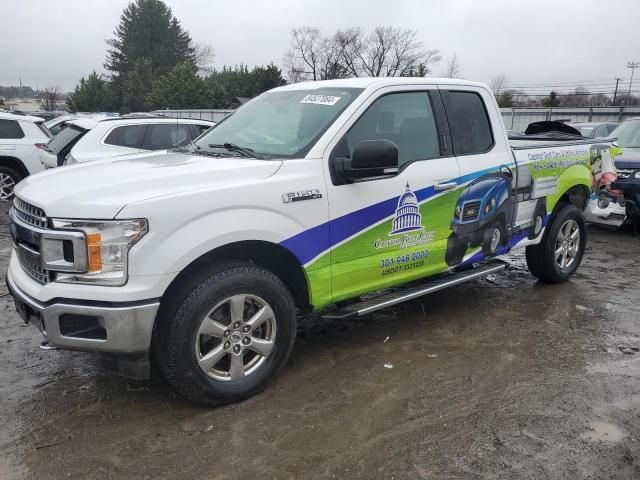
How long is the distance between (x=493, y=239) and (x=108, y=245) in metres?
3.32

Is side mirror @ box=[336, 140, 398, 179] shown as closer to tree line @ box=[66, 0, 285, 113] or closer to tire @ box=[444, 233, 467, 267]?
tire @ box=[444, 233, 467, 267]

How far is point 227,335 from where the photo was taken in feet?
11.0

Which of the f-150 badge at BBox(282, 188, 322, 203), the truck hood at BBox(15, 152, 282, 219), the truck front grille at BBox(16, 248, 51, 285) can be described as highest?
the truck hood at BBox(15, 152, 282, 219)

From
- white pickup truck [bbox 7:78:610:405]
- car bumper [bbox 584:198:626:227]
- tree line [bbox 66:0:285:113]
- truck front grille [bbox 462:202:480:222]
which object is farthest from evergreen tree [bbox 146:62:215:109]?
truck front grille [bbox 462:202:480:222]

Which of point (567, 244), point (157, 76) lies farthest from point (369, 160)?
point (157, 76)

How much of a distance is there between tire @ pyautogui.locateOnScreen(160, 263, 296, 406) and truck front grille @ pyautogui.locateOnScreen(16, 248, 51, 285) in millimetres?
686

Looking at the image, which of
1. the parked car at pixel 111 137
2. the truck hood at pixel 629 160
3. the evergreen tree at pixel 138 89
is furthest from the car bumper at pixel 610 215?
the evergreen tree at pixel 138 89

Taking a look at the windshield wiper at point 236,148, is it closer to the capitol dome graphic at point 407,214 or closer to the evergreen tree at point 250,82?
the capitol dome graphic at point 407,214

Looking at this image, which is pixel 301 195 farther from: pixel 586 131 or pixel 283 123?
pixel 586 131

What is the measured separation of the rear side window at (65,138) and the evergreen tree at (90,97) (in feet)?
150

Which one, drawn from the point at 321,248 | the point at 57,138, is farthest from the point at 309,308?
the point at 57,138

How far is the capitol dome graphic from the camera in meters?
4.06

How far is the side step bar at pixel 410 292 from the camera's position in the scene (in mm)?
3949

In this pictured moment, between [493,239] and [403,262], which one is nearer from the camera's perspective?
[403,262]
